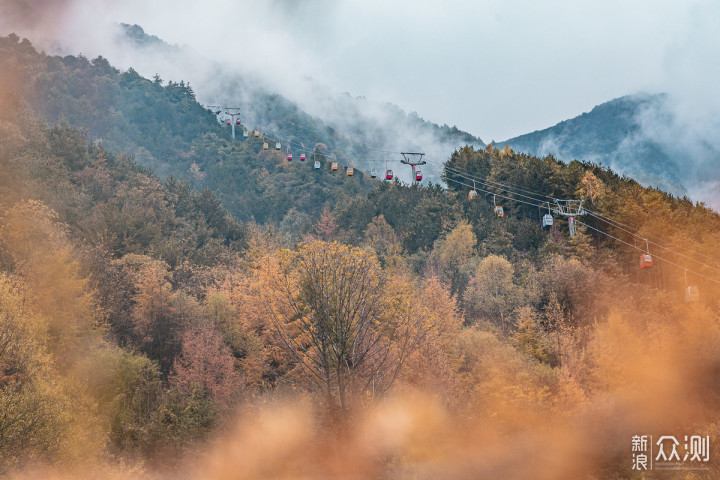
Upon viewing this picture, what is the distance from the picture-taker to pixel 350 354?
98.3 ft

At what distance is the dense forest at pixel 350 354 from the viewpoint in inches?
1211

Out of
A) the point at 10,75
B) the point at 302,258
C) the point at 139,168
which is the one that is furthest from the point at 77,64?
the point at 302,258

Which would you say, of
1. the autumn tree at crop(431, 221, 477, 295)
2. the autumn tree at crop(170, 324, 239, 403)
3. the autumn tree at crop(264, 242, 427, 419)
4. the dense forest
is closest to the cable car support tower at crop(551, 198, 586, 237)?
the dense forest

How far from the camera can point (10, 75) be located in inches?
5615

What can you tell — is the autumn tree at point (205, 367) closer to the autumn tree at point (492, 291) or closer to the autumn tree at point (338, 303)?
the autumn tree at point (338, 303)

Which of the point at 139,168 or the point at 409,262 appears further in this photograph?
the point at 139,168

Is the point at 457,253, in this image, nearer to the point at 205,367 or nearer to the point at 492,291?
the point at 492,291

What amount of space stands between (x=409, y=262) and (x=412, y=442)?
50.8m

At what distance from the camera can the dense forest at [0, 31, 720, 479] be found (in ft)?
101

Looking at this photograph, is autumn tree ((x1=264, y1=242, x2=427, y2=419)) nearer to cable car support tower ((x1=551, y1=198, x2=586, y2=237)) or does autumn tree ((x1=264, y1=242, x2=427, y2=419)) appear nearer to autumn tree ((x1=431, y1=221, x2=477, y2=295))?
cable car support tower ((x1=551, y1=198, x2=586, y2=237))

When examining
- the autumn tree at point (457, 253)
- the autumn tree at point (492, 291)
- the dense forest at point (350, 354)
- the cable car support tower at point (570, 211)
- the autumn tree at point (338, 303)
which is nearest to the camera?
Result: the autumn tree at point (338, 303)

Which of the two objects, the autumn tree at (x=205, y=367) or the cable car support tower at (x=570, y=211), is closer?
the autumn tree at (x=205, y=367)

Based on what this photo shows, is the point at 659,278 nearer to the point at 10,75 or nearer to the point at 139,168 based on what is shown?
the point at 139,168

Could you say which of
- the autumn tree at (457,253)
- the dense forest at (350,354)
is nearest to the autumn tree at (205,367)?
the dense forest at (350,354)
